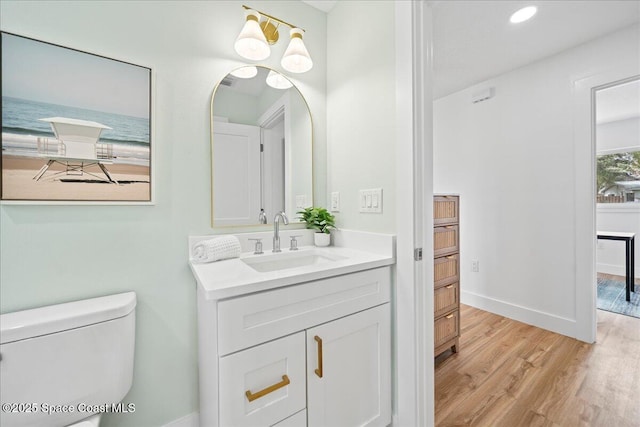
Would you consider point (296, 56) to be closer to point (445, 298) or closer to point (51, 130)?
point (51, 130)

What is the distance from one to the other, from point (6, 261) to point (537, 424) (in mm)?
2408

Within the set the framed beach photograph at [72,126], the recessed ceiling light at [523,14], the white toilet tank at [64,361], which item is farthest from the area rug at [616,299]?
the framed beach photograph at [72,126]

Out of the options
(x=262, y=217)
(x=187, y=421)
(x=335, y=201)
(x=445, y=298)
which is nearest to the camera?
(x=187, y=421)

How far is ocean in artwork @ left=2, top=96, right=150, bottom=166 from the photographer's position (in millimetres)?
937

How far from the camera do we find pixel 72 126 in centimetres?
102

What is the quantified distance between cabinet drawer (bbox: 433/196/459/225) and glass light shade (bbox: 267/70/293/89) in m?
1.17

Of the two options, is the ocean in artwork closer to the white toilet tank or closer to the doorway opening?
the white toilet tank

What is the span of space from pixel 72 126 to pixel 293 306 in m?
1.08

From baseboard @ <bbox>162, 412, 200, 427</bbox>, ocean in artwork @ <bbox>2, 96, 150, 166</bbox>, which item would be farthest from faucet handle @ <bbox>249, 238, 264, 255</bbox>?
baseboard @ <bbox>162, 412, 200, 427</bbox>

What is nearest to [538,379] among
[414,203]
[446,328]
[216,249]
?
[446,328]

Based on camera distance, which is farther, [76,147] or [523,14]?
[523,14]

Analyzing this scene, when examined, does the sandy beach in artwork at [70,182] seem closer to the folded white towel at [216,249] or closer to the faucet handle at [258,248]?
the folded white towel at [216,249]

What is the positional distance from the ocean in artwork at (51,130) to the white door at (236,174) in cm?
31

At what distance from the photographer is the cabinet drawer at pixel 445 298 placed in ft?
5.94
